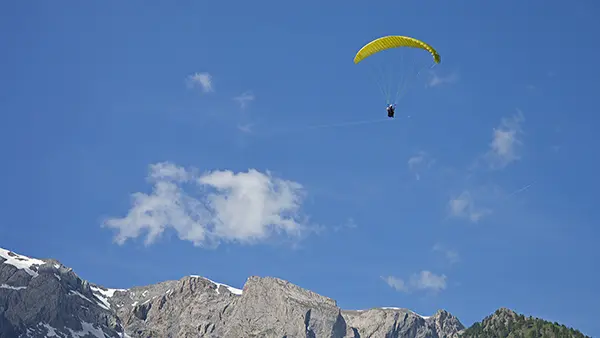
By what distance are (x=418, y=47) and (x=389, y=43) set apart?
3791mm

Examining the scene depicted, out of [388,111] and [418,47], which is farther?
[388,111]

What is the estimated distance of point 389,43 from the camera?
12019cm

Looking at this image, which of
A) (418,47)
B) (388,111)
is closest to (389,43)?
(418,47)

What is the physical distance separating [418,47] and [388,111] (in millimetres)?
12224

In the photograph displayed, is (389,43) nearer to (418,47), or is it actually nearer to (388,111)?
(418,47)

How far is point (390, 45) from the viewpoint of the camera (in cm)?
12075

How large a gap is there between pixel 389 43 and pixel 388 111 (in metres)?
11.8

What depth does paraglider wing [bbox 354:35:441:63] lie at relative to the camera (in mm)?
118188

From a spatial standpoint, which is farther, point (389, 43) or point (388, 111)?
point (388, 111)

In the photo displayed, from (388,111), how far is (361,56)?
33.4 feet

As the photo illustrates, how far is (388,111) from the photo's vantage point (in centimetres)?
12850

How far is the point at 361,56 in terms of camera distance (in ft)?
401

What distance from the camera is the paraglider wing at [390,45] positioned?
11819 cm
